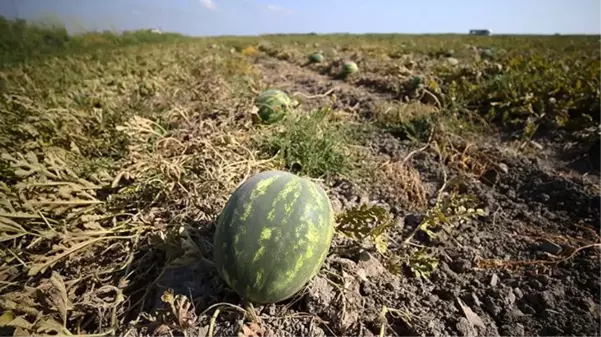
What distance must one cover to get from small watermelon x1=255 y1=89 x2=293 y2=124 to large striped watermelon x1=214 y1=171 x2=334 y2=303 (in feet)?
6.72

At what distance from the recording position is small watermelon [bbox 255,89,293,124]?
3674 mm

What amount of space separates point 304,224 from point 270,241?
0.18 metres

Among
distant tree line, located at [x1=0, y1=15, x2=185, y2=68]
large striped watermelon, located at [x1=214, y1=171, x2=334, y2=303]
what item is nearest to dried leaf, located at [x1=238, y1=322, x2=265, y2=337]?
large striped watermelon, located at [x1=214, y1=171, x2=334, y2=303]

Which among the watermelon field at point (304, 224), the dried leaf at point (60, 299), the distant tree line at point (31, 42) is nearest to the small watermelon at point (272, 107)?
the watermelon field at point (304, 224)

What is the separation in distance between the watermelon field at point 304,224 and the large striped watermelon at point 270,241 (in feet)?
0.04

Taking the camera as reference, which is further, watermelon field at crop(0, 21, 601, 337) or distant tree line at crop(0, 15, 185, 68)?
distant tree line at crop(0, 15, 185, 68)

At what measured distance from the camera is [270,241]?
1573 mm

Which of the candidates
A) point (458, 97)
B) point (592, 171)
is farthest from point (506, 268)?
point (458, 97)

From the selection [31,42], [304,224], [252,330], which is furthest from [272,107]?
[31,42]

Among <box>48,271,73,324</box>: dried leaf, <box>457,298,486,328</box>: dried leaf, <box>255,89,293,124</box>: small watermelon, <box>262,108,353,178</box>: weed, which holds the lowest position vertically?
<box>457,298,486,328</box>: dried leaf

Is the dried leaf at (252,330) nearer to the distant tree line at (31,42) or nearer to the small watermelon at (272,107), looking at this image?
the small watermelon at (272,107)

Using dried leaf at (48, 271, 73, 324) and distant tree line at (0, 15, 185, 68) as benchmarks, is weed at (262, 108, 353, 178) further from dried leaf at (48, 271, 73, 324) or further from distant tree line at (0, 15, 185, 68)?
distant tree line at (0, 15, 185, 68)

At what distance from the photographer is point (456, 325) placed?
1.78 metres

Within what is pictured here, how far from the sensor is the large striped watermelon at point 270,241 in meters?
1.56
